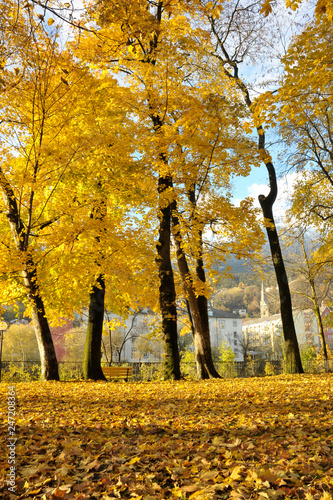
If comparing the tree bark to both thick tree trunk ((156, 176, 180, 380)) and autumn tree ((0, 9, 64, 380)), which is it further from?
thick tree trunk ((156, 176, 180, 380))

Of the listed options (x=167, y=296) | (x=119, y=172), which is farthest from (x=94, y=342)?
(x=119, y=172)

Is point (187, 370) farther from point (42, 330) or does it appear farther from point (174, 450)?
point (174, 450)

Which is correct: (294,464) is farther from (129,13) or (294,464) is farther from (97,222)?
(97,222)

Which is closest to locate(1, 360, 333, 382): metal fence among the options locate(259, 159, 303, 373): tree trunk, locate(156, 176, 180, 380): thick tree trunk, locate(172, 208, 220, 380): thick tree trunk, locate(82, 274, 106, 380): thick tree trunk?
locate(259, 159, 303, 373): tree trunk

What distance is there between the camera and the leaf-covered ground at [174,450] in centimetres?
239

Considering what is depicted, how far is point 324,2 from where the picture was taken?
430 centimetres

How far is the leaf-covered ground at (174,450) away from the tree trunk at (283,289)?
251 inches

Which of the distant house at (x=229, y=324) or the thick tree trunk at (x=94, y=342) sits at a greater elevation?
the distant house at (x=229, y=324)

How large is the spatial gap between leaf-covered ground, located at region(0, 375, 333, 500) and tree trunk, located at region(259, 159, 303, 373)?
6.38 m

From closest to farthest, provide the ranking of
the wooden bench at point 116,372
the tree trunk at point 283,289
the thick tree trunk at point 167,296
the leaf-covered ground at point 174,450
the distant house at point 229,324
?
the leaf-covered ground at point 174,450, the thick tree trunk at point 167,296, the tree trunk at point 283,289, the wooden bench at point 116,372, the distant house at point 229,324

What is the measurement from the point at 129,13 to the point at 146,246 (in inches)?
240

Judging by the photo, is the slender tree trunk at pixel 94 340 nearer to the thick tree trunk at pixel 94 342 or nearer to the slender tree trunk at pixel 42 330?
the thick tree trunk at pixel 94 342

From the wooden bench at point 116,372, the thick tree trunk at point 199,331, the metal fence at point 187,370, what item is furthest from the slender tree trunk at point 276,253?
the metal fence at point 187,370

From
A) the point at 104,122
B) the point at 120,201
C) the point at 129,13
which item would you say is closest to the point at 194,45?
the point at 104,122
